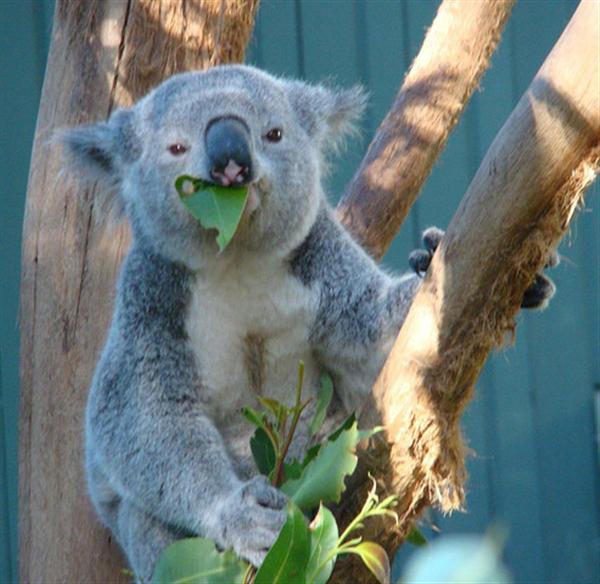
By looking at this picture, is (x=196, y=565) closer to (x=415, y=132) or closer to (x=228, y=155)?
(x=228, y=155)

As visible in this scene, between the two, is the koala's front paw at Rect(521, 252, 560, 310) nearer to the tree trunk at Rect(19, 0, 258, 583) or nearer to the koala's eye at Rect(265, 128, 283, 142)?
the koala's eye at Rect(265, 128, 283, 142)

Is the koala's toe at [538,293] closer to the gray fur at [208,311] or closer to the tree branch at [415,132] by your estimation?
the gray fur at [208,311]

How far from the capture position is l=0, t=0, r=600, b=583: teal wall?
4.61 metres

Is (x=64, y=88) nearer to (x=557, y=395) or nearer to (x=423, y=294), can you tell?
(x=423, y=294)

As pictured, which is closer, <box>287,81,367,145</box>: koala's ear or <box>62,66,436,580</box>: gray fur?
<box>62,66,436,580</box>: gray fur

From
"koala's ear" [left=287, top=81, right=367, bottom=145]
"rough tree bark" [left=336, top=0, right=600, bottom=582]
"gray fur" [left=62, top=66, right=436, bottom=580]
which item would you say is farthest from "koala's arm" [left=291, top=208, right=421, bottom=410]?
"rough tree bark" [left=336, top=0, right=600, bottom=582]

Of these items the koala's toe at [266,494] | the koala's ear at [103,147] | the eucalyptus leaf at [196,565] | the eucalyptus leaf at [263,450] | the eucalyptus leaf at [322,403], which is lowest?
the eucalyptus leaf at [196,565]

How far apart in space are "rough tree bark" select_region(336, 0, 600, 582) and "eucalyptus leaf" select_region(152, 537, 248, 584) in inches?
8.0

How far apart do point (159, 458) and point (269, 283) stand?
449mm

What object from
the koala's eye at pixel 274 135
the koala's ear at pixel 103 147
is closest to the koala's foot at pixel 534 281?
the koala's eye at pixel 274 135

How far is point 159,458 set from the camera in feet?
7.50

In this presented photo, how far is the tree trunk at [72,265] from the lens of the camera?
280cm

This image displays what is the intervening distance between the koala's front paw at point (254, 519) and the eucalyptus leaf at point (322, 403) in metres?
0.14

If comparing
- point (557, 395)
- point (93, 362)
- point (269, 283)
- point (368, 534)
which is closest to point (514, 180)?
point (368, 534)
